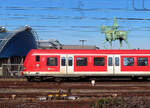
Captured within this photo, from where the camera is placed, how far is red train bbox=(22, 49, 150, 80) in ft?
66.9

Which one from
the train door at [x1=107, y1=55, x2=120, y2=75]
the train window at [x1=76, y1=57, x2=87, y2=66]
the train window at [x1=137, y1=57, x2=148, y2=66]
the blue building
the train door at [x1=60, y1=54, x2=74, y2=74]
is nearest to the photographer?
the train door at [x1=60, y1=54, x2=74, y2=74]

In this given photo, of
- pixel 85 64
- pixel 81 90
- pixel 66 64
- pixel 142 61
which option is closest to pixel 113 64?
pixel 85 64

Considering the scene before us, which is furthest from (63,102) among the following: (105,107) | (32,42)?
(32,42)

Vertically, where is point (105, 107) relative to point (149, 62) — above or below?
below

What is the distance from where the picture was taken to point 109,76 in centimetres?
2064

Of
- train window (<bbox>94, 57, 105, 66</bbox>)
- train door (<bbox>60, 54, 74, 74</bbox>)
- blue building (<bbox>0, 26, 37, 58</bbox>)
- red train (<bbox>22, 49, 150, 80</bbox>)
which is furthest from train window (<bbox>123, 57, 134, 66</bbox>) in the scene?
blue building (<bbox>0, 26, 37, 58</bbox>)

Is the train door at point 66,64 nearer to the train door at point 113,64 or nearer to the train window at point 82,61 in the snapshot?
the train window at point 82,61

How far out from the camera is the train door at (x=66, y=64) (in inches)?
802

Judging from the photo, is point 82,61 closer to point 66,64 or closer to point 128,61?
point 66,64

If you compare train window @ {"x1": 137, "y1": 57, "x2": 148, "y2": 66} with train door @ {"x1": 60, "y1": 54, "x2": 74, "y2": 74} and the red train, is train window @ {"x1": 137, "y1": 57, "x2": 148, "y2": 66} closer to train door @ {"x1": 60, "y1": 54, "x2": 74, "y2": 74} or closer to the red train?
the red train

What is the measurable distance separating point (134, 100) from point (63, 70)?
1242 centimetres

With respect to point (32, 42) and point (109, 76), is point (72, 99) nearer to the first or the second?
point (109, 76)

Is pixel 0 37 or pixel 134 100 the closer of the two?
pixel 134 100

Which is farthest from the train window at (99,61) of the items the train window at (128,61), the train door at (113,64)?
the train window at (128,61)
